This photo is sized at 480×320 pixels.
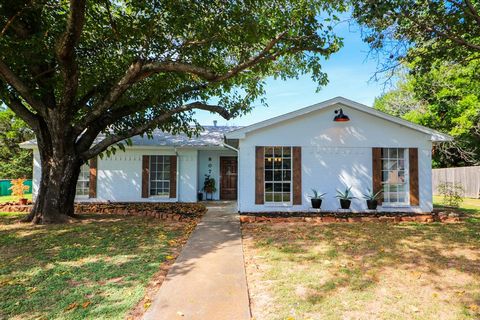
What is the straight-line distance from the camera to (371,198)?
1082 centimetres

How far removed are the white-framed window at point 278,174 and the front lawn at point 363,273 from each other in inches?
116

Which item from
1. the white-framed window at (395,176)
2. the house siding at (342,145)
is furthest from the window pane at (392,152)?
the house siding at (342,145)

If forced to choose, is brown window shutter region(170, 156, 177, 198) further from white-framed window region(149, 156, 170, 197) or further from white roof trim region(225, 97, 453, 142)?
white roof trim region(225, 97, 453, 142)

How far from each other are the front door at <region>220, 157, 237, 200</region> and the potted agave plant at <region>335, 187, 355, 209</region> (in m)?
6.25

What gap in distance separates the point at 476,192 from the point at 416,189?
11.3m

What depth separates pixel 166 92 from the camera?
35.4ft

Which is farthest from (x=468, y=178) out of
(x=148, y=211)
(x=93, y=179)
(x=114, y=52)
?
(x=93, y=179)

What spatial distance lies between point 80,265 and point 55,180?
4671 mm

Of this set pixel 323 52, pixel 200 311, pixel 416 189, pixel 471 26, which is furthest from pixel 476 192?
pixel 200 311

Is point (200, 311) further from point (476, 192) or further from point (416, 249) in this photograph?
point (476, 192)

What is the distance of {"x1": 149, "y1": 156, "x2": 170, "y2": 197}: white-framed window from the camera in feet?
48.2

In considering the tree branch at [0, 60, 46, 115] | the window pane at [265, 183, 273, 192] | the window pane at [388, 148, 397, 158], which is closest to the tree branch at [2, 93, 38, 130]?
the tree branch at [0, 60, 46, 115]

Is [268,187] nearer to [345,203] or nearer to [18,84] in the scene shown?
[345,203]

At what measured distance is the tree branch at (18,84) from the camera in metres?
7.71
